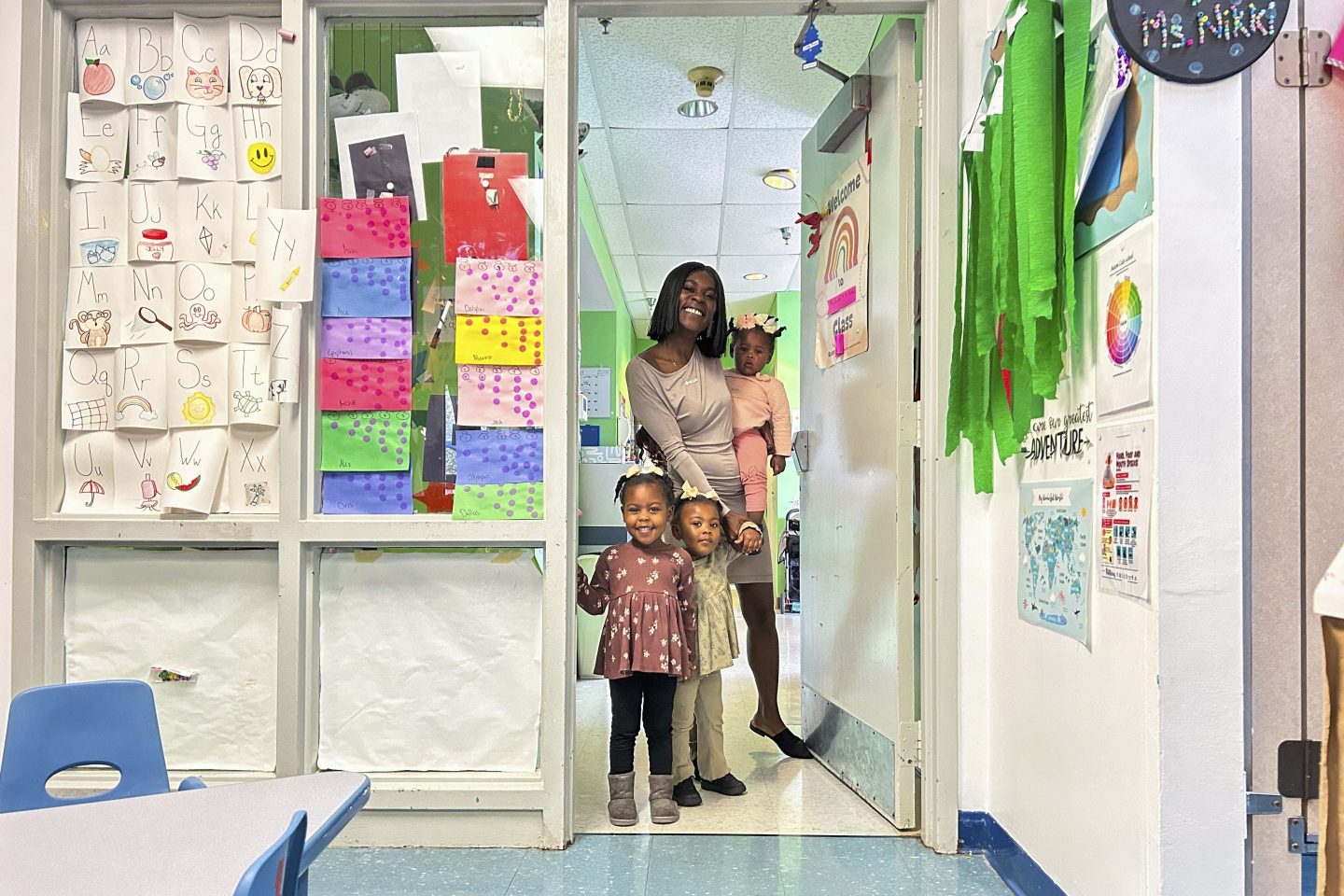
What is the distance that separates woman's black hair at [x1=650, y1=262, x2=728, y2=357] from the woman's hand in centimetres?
51

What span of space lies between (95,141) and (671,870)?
2.29 meters

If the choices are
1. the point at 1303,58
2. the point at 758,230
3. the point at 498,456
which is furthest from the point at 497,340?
the point at 758,230

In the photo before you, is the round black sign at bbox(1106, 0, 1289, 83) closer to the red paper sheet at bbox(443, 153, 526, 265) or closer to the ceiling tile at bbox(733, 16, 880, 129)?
the red paper sheet at bbox(443, 153, 526, 265)

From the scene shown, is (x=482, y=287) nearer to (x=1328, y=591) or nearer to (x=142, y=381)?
(x=142, y=381)

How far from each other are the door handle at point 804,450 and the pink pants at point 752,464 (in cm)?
24

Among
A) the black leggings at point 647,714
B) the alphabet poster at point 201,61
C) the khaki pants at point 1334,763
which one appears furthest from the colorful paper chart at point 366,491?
the khaki pants at point 1334,763

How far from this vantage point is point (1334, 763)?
1145 millimetres

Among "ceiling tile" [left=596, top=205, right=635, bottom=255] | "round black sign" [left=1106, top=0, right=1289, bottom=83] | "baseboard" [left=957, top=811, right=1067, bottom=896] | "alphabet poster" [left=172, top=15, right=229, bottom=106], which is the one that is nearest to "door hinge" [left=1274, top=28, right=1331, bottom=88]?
"round black sign" [left=1106, top=0, right=1289, bottom=83]

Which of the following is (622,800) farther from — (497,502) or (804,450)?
(804,450)

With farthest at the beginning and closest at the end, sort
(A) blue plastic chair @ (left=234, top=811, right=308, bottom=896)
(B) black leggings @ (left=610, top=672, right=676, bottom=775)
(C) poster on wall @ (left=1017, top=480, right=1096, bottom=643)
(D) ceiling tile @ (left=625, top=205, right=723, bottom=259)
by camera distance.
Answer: (D) ceiling tile @ (left=625, top=205, right=723, bottom=259) → (B) black leggings @ (left=610, top=672, right=676, bottom=775) → (C) poster on wall @ (left=1017, top=480, right=1096, bottom=643) → (A) blue plastic chair @ (left=234, top=811, right=308, bottom=896)

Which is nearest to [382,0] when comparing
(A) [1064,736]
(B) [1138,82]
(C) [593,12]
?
(C) [593,12]

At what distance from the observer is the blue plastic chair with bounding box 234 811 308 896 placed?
2.85 ft

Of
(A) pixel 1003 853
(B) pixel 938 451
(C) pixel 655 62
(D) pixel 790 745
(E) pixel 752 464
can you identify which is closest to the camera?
(A) pixel 1003 853

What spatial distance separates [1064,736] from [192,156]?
242 cm
